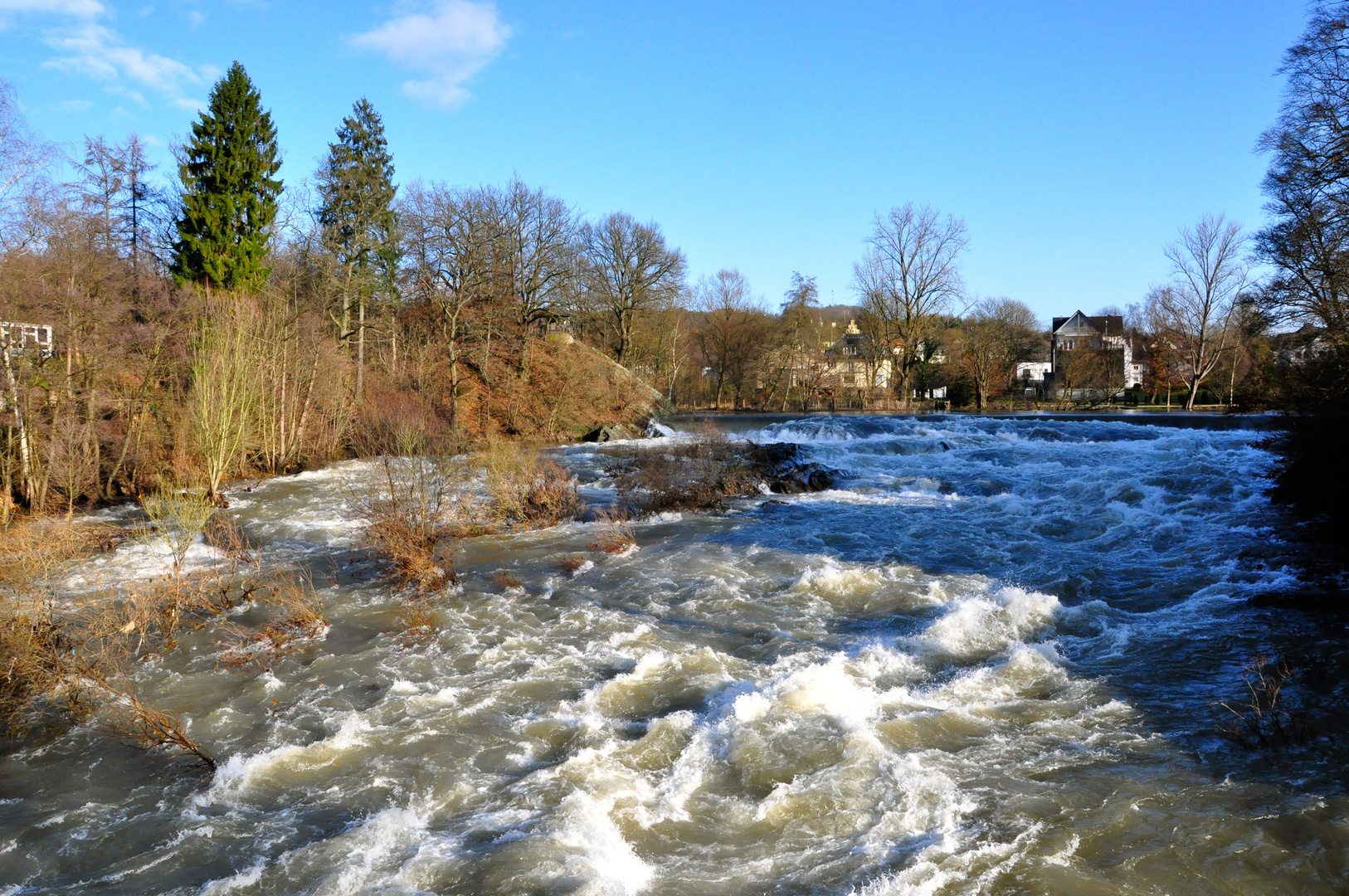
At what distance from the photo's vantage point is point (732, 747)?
21.8ft

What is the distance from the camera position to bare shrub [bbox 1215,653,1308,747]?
21.1ft

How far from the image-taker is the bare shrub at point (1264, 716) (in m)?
6.42

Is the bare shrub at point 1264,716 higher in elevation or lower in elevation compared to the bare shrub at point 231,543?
lower

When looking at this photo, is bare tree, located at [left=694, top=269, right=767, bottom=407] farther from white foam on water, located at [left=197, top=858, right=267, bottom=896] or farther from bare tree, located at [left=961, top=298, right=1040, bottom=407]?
white foam on water, located at [left=197, top=858, right=267, bottom=896]

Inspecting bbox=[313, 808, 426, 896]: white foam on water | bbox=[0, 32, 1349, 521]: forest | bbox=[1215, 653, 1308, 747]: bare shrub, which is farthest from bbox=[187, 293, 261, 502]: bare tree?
bbox=[1215, 653, 1308, 747]: bare shrub

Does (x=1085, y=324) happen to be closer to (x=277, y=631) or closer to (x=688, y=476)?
(x=688, y=476)

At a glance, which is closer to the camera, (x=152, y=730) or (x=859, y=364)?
(x=152, y=730)

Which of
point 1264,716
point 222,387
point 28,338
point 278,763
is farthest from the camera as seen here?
point 222,387

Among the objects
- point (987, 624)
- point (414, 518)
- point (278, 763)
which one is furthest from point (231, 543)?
point (987, 624)

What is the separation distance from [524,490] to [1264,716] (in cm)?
1245

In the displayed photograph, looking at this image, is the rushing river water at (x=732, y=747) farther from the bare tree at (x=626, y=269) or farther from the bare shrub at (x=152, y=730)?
the bare tree at (x=626, y=269)

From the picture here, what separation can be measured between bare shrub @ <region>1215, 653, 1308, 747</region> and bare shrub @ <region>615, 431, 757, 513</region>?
11.2 meters

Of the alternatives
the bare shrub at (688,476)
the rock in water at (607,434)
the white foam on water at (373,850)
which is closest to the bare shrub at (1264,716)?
the white foam on water at (373,850)

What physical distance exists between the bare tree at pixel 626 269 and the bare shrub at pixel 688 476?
27617 mm
